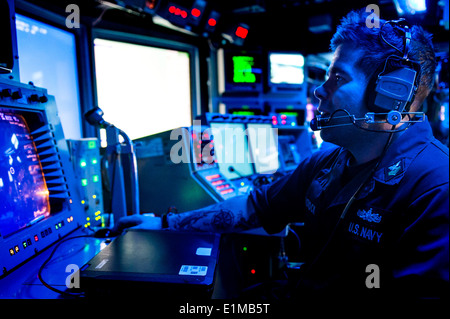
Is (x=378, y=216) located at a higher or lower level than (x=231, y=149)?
lower

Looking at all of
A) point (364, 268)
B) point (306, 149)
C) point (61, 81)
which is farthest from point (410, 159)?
point (61, 81)

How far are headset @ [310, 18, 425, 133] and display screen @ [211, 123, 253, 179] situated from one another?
1391 mm

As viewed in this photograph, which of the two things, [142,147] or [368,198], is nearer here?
[368,198]

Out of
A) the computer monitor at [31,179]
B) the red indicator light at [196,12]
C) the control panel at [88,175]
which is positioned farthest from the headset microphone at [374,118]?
the red indicator light at [196,12]

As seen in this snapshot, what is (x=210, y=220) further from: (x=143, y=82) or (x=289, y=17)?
(x=289, y=17)

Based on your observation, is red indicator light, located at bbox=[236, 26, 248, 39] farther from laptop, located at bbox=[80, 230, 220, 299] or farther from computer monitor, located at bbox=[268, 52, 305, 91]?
laptop, located at bbox=[80, 230, 220, 299]

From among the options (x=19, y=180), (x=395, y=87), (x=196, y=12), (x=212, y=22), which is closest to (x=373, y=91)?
(x=395, y=87)

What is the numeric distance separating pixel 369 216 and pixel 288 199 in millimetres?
411

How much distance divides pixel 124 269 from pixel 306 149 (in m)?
2.71

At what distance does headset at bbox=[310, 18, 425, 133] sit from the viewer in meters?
0.97

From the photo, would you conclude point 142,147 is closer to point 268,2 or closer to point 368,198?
point 368,198

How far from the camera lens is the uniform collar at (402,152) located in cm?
94

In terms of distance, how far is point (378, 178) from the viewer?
0.98 metres
